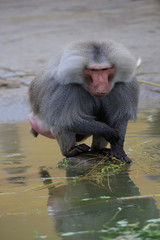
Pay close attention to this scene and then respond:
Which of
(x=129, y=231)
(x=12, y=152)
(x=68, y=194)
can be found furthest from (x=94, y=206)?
(x=12, y=152)

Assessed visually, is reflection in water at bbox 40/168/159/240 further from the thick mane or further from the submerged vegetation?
the thick mane

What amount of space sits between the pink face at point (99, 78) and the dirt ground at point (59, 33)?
391 centimetres

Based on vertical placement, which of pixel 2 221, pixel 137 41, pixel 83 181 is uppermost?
pixel 2 221

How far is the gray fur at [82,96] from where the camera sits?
440 centimetres

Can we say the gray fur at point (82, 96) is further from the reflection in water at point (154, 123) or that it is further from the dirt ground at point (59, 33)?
the dirt ground at point (59, 33)

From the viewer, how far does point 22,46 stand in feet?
A: 40.2

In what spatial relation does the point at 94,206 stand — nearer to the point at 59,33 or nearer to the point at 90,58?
the point at 90,58

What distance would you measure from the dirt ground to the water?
3267 mm

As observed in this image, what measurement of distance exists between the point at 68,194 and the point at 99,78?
1.21 meters

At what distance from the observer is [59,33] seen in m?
13.3

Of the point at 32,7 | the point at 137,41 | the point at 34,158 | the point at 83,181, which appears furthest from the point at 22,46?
the point at 83,181

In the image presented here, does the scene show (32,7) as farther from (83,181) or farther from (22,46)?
(83,181)

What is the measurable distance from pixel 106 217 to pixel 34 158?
236cm

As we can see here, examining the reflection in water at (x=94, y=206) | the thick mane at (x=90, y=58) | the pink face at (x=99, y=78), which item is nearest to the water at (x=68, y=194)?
the reflection in water at (x=94, y=206)
